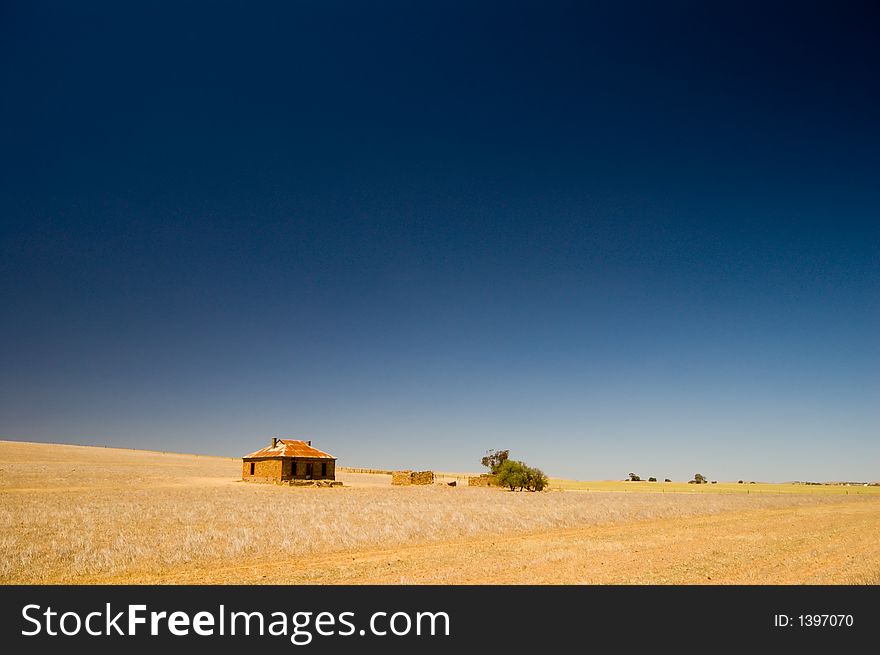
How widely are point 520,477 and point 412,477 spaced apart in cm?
1344

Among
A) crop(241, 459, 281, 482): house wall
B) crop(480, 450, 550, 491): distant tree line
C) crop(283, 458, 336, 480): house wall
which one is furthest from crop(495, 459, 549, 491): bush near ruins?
crop(241, 459, 281, 482): house wall

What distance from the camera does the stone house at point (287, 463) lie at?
6178 centimetres

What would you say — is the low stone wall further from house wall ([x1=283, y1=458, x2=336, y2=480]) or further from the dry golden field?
the dry golden field

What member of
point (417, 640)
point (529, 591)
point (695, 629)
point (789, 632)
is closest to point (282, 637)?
point (417, 640)

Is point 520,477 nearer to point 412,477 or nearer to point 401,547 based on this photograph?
point 412,477

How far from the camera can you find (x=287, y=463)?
6206cm

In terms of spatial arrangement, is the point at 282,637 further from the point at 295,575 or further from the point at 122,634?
the point at 295,575

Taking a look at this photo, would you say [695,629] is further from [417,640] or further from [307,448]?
[307,448]

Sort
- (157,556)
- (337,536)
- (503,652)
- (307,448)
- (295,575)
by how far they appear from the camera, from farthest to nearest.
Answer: (307,448) → (337,536) → (157,556) → (295,575) → (503,652)

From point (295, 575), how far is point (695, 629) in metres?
8.93

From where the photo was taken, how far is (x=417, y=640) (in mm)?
9477

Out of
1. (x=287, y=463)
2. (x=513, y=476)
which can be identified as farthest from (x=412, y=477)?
(x=287, y=463)

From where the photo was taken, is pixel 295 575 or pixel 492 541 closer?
pixel 295 575

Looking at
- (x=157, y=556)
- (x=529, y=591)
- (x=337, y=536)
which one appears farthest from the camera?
(x=337, y=536)
